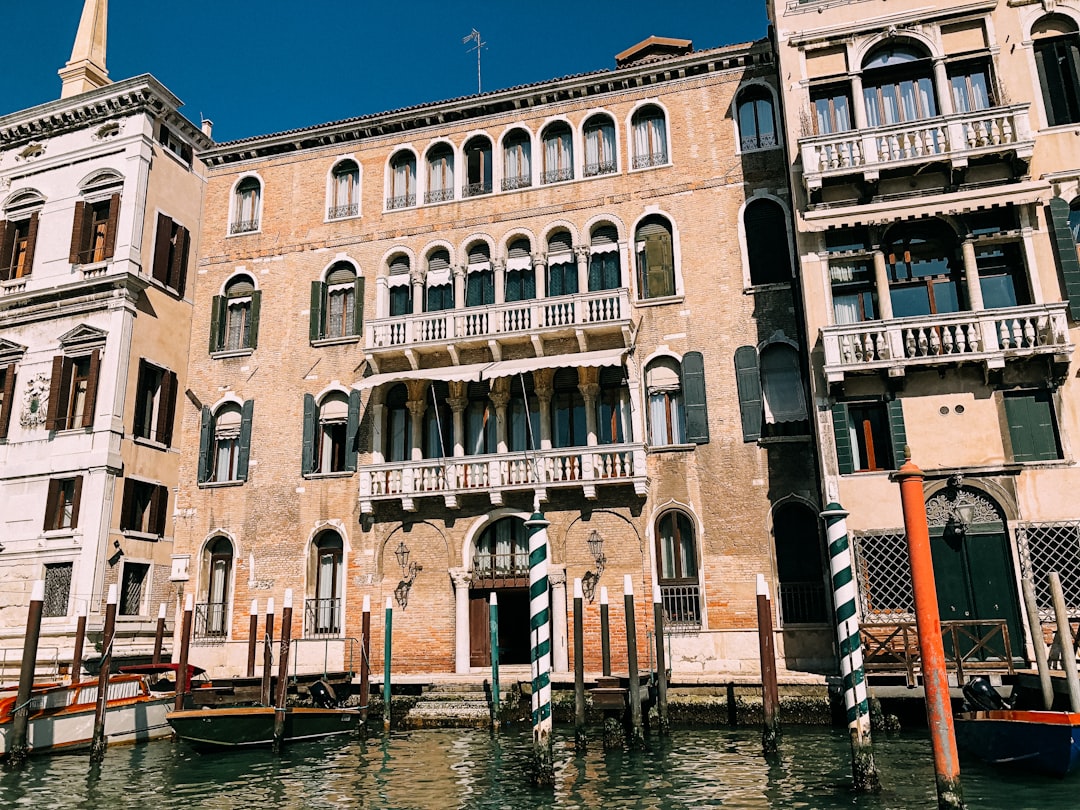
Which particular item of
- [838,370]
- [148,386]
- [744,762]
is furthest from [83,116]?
[744,762]

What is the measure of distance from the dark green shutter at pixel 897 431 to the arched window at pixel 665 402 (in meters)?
3.80

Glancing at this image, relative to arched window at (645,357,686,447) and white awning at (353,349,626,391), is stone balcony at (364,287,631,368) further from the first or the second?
arched window at (645,357,686,447)

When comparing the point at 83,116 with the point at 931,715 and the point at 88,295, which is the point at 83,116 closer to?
the point at 88,295

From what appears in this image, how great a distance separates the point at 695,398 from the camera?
16188 mm

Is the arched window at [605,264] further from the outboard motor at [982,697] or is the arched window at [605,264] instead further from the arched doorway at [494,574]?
the outboard motor at [982,697]

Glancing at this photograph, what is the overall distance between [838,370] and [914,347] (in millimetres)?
1180

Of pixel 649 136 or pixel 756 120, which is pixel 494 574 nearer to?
pixel 649 136

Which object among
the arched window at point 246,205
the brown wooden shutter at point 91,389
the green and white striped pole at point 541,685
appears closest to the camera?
the green and white striped pole at point 541,685

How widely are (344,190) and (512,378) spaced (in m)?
6.27

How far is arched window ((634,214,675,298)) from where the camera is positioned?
17.1 meters

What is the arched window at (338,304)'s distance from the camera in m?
18.8

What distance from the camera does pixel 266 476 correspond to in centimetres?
1842

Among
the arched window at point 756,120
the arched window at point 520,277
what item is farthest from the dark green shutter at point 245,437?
the arched window at point 756,120

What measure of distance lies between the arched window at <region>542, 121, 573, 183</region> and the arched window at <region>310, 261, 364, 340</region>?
15.2ft
